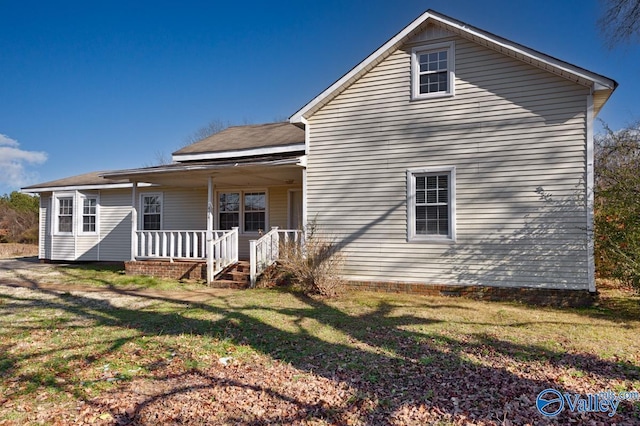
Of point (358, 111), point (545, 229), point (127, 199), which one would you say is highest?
point (358, 111)

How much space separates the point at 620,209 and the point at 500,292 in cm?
284

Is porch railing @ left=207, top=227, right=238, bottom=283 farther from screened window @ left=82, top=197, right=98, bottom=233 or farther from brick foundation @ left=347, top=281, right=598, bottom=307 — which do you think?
screened window @ left=82, top=197, right=98, bottom=233

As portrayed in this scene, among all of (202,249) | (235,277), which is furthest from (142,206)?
(235,277)

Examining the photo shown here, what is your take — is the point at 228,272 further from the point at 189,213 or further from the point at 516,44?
the point at 516,44

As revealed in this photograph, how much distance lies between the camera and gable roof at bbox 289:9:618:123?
307 inches

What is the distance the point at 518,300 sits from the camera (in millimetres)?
8375

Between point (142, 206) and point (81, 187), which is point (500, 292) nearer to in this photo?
point (142, 206)

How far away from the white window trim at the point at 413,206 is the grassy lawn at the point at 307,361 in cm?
162

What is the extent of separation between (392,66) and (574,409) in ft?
27.6

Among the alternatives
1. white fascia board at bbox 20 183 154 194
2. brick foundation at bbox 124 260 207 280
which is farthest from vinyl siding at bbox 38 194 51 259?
brick foundation at bbox 124 260 207 280

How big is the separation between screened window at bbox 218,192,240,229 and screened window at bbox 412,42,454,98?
7.47m

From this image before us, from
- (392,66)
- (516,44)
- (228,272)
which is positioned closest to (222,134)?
(228,272)

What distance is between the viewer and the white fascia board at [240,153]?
39.4ft

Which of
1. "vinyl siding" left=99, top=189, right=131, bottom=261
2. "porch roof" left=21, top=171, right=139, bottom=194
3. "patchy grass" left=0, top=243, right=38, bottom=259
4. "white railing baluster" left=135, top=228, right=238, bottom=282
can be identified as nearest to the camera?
"white railing baluster" left=135, top=228, right=238, bottom=282
